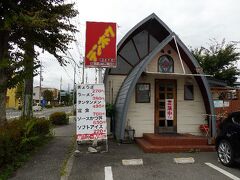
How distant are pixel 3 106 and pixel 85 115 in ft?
9.93

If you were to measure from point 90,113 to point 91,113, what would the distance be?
34mm

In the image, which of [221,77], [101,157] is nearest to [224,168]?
[101,157]

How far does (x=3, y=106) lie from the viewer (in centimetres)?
1053

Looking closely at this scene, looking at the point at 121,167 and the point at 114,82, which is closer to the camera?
the point at 121,167

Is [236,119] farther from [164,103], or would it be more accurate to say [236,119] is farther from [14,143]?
[14,143]

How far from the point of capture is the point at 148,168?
787 centimetres

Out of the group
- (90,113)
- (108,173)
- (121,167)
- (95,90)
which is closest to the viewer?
(108,173)

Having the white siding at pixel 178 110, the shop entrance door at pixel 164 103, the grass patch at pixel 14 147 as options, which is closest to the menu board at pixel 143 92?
the white siding at pixel 178 110

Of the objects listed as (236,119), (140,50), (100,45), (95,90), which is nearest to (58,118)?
(140,50)

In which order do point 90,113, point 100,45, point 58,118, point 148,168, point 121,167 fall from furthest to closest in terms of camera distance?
point 58,118 < point 100,45 < point 90,113 < point 121,167 < point 148,168

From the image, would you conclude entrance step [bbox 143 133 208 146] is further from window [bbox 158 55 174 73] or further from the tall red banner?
window [bbox 158 55 174 73]

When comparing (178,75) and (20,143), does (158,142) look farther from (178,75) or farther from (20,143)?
(20,143)

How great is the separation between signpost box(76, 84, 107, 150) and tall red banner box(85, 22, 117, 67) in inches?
37.9

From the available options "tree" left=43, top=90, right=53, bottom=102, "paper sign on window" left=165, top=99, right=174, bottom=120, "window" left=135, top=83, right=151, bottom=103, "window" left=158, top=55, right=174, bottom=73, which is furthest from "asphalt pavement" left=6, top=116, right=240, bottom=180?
"tree" left=43, top=90, right=53, bottom=102
